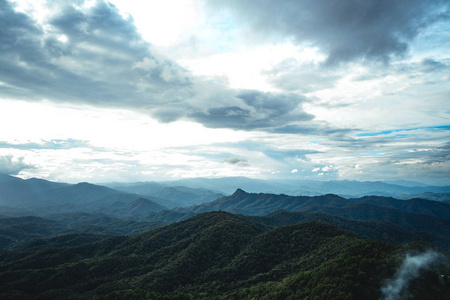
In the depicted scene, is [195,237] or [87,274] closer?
[87,274]

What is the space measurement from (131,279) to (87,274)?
30.4 metres

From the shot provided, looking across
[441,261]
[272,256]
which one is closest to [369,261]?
[441,261]

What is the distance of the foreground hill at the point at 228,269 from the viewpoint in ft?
241

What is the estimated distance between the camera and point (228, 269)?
12938cm

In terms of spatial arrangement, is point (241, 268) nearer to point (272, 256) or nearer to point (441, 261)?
point (272, 256)

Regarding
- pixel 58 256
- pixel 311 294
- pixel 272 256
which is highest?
pixel 311 294

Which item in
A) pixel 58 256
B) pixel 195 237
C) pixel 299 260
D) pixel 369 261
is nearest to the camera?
pixel 369 261

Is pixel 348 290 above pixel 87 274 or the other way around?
above

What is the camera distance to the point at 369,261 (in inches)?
3110

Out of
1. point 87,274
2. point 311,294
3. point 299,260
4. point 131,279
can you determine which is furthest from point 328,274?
point 87,274

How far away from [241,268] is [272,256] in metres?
21.7

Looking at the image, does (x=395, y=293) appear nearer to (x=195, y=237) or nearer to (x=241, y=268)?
(x=241, y=268)

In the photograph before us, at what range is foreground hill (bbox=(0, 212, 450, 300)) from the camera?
73.6 m

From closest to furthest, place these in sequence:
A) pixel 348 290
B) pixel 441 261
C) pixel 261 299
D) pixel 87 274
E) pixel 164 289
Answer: pixel 348 290
pixel 441 261
pixel 261 299
pixel 164 289
pixel 87 274
